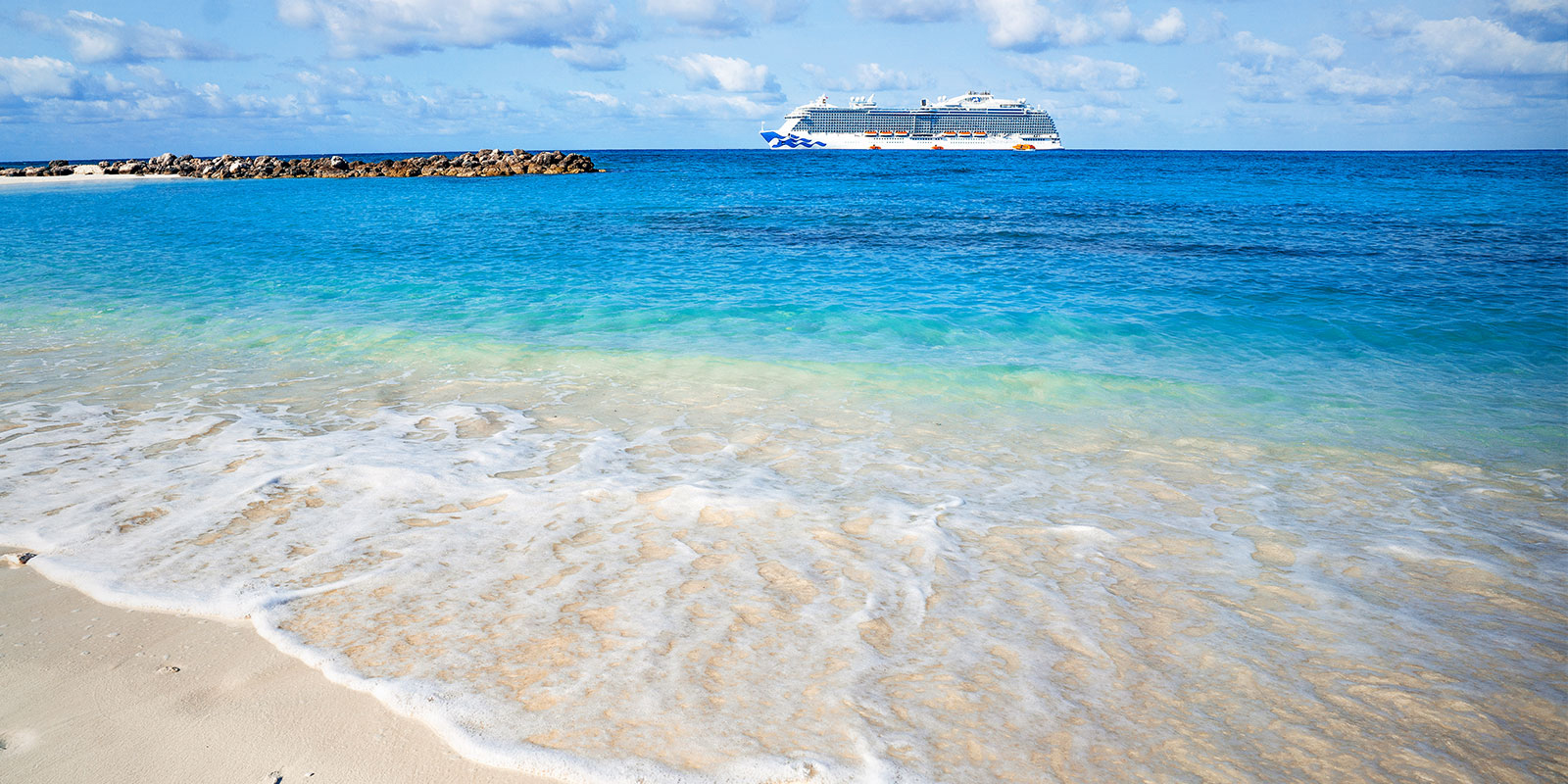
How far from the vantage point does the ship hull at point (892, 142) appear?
Result: 111625 millimetres

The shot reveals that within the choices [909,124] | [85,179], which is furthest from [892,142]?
[85,179]

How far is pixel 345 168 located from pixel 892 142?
246ft

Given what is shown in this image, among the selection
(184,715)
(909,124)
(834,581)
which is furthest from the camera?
(909,124)

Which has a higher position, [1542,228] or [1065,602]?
[1542,228]

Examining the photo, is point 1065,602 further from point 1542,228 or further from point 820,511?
point 1542,228

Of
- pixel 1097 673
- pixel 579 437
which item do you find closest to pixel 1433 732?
pixel 1097 673

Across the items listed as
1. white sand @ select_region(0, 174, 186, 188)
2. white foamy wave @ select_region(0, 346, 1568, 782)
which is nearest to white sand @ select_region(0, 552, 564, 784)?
white foamy wave @ select_region(0, 346, 1568, 782)

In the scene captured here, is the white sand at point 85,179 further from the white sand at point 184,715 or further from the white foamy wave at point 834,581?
the white sand at point 184,715

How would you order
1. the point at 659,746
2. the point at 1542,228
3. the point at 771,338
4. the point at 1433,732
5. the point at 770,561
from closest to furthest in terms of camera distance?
the point at 659,746 < the point at 1433,732 < the point at 770,561 < the point at 771,338 < the point at 1542,228

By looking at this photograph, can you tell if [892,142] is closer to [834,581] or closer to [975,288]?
[975,288]

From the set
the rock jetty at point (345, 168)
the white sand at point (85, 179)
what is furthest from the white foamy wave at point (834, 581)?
the white sand at point (85, 179)

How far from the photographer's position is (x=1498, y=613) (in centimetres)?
366

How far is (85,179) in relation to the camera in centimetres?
5562

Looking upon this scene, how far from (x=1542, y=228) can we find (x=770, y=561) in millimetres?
25578
